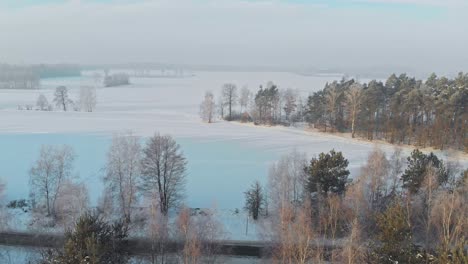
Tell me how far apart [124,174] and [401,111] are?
43122 millimetres

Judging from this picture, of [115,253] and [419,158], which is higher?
[419,158]

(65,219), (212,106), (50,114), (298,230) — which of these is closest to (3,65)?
(50,114)

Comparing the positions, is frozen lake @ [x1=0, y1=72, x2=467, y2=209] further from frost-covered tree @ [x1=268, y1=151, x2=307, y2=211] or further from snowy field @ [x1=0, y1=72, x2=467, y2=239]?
frost-covered tree @ [x1=268, y1=151, x2=307, y2=211]

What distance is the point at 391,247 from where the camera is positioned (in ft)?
64.7

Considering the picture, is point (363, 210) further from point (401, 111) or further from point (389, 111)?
point (389, 111)

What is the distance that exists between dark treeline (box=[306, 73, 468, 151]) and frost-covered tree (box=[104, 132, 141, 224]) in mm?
38240

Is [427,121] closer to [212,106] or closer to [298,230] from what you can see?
[212,106]

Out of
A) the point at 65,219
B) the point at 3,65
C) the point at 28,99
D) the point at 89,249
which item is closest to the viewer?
the point at 89,249

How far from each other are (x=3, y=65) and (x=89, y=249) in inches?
8323

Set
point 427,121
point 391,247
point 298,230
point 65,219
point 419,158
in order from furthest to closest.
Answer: point 427,121, point 419,158, point 65,219, point 298,230, point 391,247

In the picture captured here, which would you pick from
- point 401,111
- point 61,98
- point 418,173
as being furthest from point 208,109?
point 418,173

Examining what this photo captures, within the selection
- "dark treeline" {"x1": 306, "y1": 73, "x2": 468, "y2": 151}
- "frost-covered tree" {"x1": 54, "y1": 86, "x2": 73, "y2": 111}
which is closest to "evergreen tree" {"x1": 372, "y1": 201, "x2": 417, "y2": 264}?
"dark treeline" {"x1": 306, "y1": 73, "x2": 468, "y2": 151}

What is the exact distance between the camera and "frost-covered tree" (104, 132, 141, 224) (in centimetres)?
3117

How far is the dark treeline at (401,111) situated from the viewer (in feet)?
178
